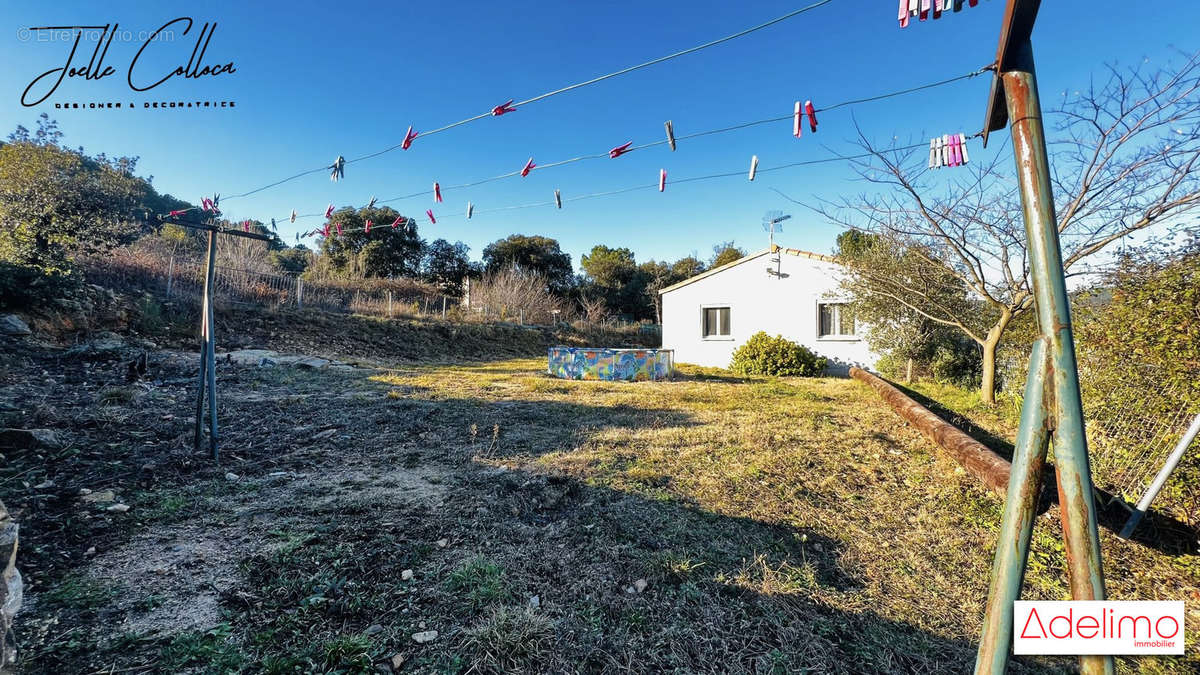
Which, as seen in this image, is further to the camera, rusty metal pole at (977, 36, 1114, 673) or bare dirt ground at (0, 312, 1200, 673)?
bare dirt ground at (0, 312, 1200, 673)

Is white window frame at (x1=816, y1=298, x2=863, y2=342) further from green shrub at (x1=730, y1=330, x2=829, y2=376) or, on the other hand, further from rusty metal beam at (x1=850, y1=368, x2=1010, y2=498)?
rusty metal beam at (x1=850, y1=368, x2=1010, y2=498)

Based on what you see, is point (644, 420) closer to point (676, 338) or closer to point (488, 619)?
point (488, 619)

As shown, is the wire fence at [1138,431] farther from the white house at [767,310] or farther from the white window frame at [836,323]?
the white window frame at [836,323]

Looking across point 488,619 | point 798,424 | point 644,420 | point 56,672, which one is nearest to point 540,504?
point 488,619

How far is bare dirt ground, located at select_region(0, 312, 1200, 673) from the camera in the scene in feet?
5.21

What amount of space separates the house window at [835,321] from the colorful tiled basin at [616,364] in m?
4.35

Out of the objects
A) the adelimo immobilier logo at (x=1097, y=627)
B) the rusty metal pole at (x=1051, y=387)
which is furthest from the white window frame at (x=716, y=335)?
the rusty metal pole at (x=1051, y=387)

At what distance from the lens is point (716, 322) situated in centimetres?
1251

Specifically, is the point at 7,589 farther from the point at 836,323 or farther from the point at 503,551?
the point at 836,323

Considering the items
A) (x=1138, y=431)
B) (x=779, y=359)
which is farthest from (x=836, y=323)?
(x=1138, y=431)

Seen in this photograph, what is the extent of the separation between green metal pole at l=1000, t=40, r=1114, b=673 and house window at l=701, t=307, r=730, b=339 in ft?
38.6

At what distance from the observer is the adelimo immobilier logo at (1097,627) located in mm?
688

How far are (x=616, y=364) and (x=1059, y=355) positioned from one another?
332 inches

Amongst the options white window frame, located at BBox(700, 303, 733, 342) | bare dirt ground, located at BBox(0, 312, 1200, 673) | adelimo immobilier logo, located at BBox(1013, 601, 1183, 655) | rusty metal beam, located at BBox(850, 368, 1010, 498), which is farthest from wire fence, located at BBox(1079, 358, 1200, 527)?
white window frame, located at BBox(700, 303, 733, 342)
